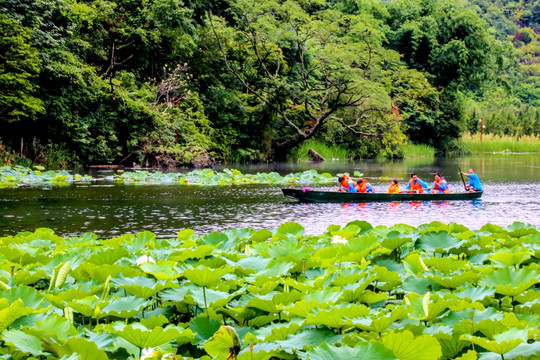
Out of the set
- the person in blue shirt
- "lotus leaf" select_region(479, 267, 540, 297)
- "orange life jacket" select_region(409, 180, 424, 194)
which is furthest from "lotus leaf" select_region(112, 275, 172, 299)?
the person in blue shirt

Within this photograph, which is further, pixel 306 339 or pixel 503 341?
pixel 306 339

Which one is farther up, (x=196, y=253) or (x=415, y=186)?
(x=196, y=253)

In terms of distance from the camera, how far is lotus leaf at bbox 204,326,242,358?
7.95 feet

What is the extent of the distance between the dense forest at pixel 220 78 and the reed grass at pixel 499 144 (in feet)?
16.3

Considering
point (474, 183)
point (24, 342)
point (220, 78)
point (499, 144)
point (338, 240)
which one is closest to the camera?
point (24, 342)

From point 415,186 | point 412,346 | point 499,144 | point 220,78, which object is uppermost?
point 220,78

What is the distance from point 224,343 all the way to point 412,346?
0.78 meters

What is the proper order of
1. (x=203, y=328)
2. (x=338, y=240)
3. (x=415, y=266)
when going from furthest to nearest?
(x=338, y=240) < (x=415, y=266) < (x=203, y=328)

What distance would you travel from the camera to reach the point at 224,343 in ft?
8.04

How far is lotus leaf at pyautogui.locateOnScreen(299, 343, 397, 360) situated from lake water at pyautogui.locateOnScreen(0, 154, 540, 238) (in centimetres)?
854

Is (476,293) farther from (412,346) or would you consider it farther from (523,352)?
(412,346)

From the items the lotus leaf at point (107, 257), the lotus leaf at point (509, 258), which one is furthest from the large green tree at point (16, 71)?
the lotus leaf at point (509, 258)

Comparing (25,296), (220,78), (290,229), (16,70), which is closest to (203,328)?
Answer: (25,296)

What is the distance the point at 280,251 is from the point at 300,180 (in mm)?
17769
